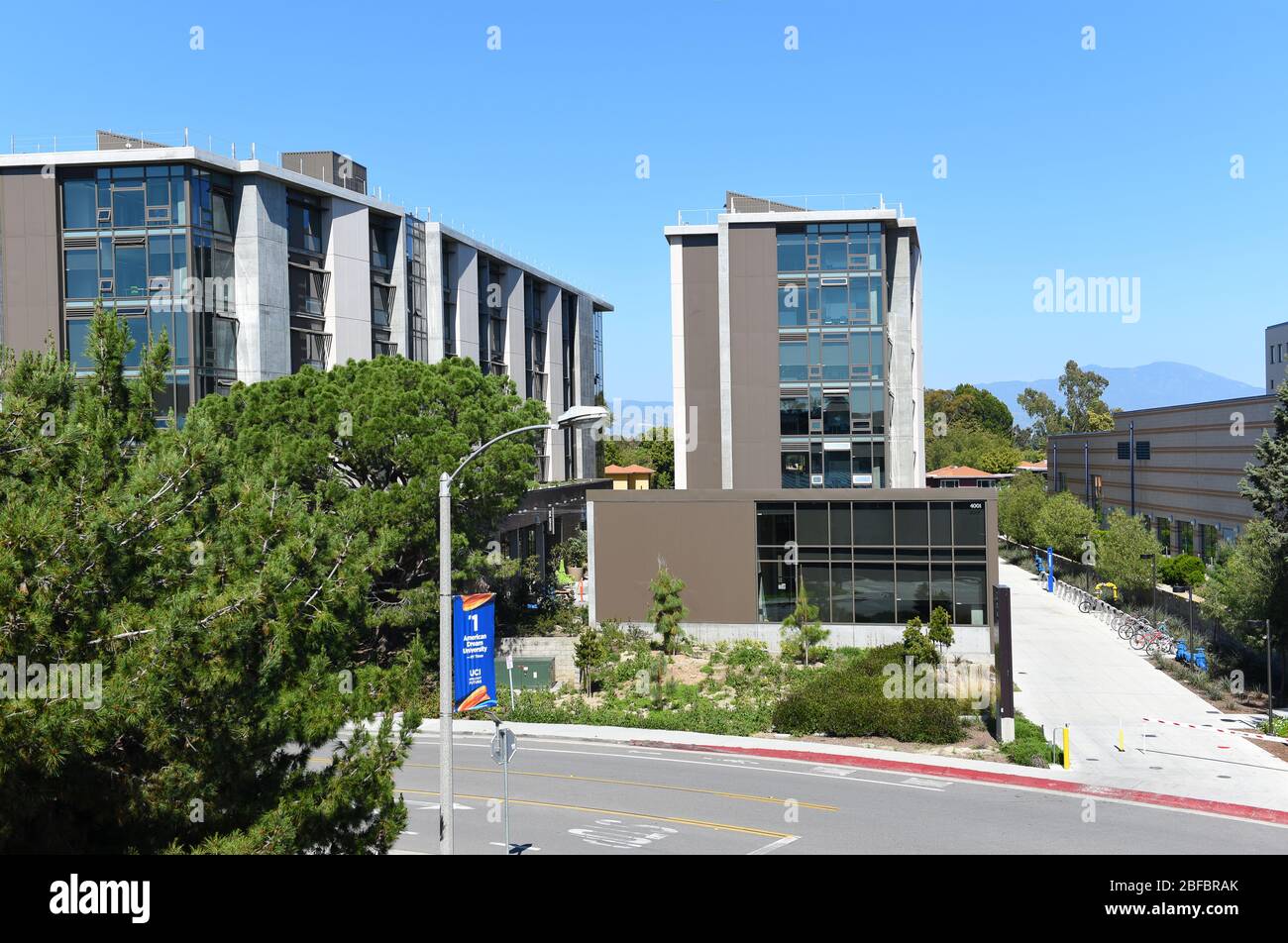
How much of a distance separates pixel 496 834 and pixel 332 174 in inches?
1717

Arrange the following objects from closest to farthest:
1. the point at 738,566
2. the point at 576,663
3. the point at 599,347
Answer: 1. the point at 576,663
2. the point at 738,566
3. the point at 599,347

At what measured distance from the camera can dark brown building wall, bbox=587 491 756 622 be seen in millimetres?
44062

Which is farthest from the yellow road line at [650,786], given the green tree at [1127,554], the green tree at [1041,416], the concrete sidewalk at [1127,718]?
the green tree at [1041,416]

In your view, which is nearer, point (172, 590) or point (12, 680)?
point (12, 680)

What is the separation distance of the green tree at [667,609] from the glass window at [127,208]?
2796 cm

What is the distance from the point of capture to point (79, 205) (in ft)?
157

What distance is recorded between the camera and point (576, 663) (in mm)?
37125

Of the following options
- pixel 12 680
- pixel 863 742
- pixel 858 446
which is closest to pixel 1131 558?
pixel 858 446

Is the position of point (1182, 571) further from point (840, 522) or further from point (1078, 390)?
point (1078, 390)

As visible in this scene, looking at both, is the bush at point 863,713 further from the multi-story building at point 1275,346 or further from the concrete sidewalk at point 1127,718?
the multi-story building at point 1275,346

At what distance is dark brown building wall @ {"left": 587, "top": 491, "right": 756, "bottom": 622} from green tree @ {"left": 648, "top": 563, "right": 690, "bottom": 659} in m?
2.99

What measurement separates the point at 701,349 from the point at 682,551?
15020 millimetres
